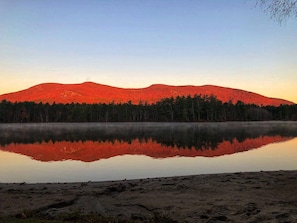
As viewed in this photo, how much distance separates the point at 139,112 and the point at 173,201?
5684 inches

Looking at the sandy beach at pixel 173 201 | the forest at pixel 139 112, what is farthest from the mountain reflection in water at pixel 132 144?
the forest at pixel 139 112

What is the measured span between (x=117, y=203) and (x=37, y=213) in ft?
7.81

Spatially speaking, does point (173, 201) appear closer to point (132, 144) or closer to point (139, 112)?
point (132, 144)

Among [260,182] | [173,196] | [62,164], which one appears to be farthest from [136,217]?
[62,164]

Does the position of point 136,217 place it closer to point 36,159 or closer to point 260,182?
point 260,182

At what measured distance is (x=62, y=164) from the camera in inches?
973

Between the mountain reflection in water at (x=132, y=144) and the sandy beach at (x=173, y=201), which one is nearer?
the sandy beach at (x=173, y=201)

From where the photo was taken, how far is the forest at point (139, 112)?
142 metres

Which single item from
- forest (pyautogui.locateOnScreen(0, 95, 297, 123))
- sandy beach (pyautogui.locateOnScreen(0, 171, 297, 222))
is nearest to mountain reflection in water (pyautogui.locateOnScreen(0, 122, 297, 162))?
sandy beach (pyautogui.locateOnScreen(0, 171, 297, 222))

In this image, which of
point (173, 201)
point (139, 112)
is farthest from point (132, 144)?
point (139, 112)

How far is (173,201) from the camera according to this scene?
11.0 metres

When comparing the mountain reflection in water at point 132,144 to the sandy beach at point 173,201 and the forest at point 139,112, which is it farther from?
the forest at point 139,112

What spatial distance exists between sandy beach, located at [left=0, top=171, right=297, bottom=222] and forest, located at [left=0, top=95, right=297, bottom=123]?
126m

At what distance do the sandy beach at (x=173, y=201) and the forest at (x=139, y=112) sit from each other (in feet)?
→ 412
